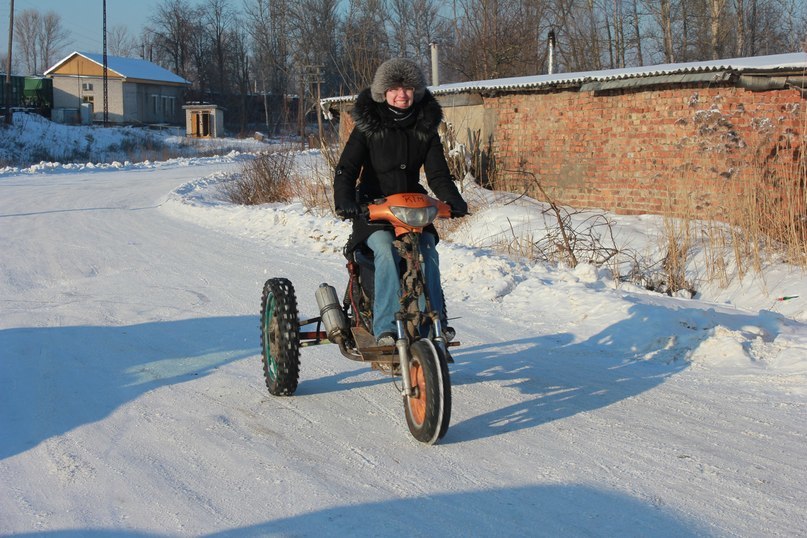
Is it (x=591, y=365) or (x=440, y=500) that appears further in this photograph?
(x=591, y=365)

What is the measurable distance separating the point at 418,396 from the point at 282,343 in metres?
1.26

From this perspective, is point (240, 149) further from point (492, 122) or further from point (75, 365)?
point (75, 365)

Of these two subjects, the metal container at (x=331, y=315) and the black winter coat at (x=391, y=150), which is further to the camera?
the metal container at (x=331, y=315)

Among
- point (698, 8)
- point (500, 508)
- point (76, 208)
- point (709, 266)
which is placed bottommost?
point (500, 508)

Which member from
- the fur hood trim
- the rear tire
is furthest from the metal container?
the fur hood trim

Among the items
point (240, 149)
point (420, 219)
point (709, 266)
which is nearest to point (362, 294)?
point (420, 219)

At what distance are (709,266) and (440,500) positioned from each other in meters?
7.48

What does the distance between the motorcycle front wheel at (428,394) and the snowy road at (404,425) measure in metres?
0.12

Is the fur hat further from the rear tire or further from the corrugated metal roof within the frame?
the corrugated metal roof

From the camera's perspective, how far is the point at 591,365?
6.98 meters

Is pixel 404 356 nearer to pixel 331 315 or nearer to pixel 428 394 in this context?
pixel 428 394

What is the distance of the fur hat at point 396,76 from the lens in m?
5.52

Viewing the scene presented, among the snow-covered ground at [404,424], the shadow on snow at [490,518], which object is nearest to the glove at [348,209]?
the snow-covered ground at [404,424]

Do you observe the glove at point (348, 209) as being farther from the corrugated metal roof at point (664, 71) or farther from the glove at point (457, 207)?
the corrugated metal roof at point (664, 71)
